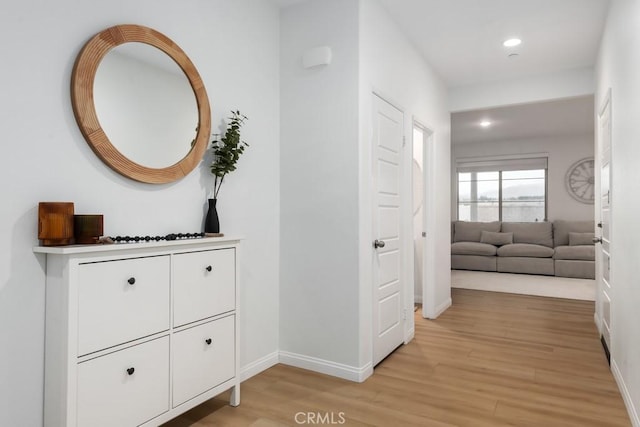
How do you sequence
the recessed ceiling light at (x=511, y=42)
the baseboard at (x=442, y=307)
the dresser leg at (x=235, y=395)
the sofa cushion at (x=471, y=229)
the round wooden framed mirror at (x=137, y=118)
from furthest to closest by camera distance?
the sofa cushion at (x=471, y=229), the baseboard at (x=442, y=307), the recessed ceiling light at (x=511, y=42), the dresser leg at (x=235, y=395), the round wooden framed mirror at (x=137, y=118)

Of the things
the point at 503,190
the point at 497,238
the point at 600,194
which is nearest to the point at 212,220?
the point at 600,194

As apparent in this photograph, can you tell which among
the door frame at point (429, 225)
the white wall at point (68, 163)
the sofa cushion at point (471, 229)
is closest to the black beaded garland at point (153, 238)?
the white wall at point (68, 163)

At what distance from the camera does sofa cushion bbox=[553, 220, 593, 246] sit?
7.43 meters

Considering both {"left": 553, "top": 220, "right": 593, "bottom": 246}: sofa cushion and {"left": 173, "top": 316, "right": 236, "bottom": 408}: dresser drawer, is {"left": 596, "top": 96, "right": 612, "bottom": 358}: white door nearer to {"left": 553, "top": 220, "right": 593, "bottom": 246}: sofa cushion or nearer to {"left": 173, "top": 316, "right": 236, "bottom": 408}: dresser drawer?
{"left": 173, "top": 316, "right": 236, "bottom": 408}: dresser drawer

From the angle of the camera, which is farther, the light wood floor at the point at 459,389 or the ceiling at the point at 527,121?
the ceiling at the point at 527,121

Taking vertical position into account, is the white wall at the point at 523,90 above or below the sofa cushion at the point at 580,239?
above

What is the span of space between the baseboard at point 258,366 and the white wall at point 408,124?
67cm

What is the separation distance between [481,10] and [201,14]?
2081 mm

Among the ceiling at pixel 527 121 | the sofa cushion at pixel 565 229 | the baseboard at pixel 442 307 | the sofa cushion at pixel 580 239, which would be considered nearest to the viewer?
the baseboard at pixel 442 307

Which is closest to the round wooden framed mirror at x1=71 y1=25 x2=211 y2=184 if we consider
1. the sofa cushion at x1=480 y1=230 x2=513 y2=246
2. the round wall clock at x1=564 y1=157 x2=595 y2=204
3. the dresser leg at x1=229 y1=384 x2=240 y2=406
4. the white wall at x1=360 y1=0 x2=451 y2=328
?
the white wall at x1=360 y1=0 x2=451 y2=328

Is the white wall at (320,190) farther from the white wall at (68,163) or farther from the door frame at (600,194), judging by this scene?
the door frame at (600,194)

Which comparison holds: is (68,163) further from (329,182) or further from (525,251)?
(525,251)

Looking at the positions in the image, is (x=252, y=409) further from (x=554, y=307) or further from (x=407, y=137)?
(x=554, y=307)

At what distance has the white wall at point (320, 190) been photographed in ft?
8.89
